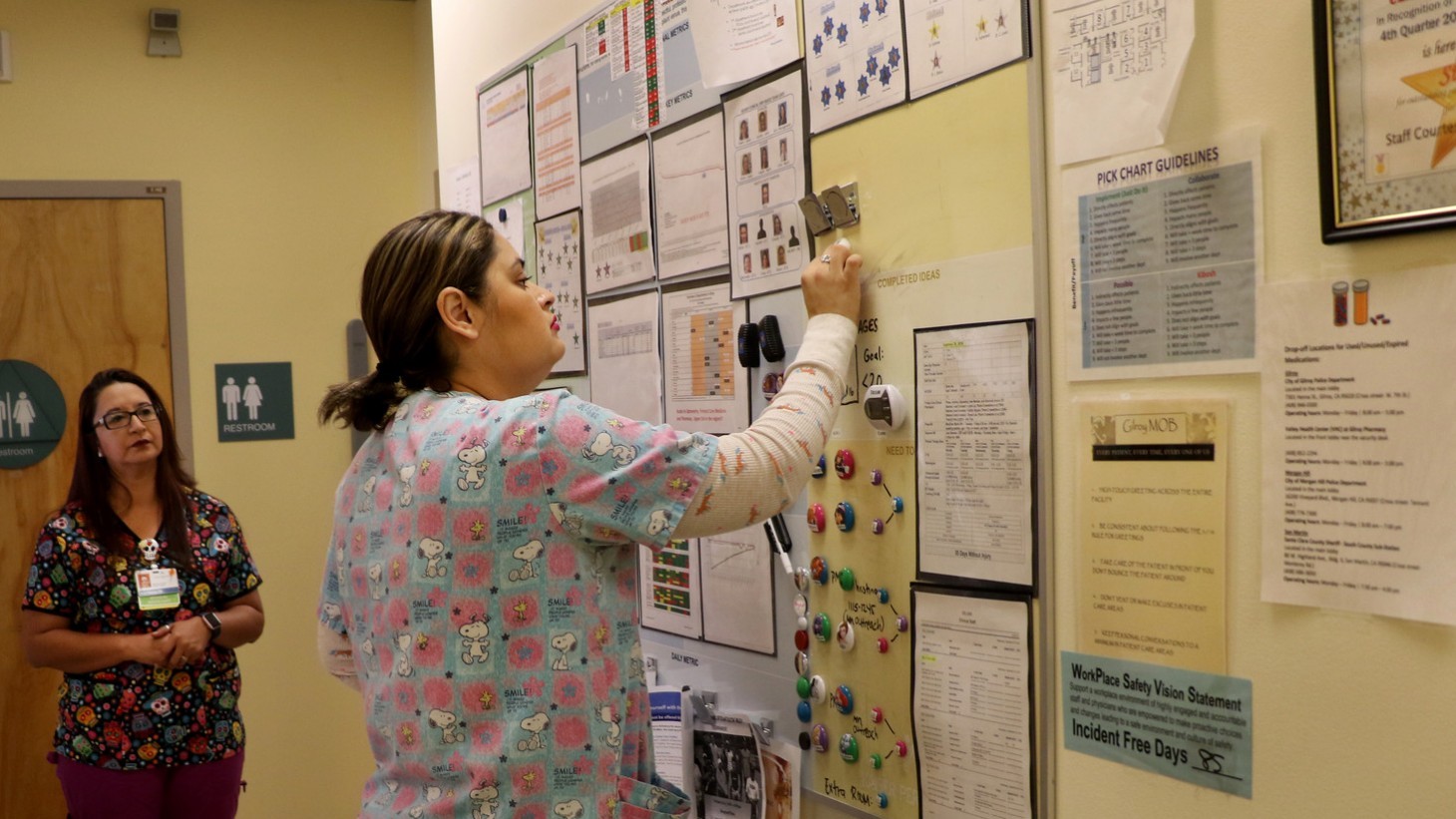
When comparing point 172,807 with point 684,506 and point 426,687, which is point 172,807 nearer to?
point 426,687

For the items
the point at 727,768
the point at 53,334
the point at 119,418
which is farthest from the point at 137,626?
the point at 727,768

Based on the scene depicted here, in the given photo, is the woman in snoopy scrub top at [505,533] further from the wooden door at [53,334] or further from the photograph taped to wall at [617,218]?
the wooden door at [53,334]

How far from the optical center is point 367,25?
415 cm

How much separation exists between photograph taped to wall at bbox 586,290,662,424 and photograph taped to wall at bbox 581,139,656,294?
5 centimetres

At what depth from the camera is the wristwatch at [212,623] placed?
8.96 ft

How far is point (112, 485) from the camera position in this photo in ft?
9.26

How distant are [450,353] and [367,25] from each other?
125 inches

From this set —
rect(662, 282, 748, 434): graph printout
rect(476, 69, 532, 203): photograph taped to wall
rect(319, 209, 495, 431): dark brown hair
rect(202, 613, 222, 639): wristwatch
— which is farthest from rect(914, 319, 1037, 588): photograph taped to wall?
rect(202, 613, 222, 639): wristwatch

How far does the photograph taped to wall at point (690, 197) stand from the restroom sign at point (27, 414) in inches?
110

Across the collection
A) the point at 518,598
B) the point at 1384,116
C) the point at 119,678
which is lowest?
the point at 119,678

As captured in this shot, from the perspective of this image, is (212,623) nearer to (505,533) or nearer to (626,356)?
(626,356)

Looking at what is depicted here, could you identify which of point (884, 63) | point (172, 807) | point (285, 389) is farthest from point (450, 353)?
point (285, 389)

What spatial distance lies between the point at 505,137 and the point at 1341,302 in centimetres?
187

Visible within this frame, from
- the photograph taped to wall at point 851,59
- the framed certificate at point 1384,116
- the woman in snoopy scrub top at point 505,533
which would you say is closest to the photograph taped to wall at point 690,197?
the photograph taped to wall at point 851,59
